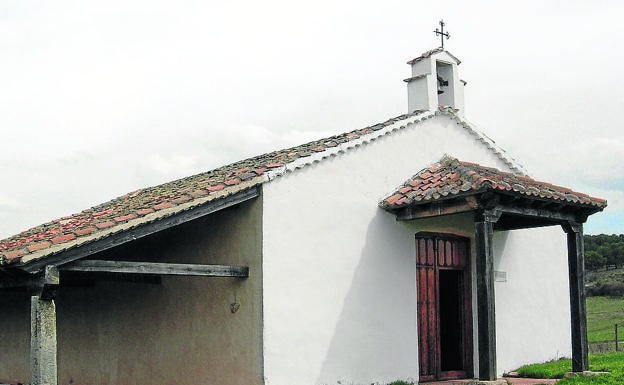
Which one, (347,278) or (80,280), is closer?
(347,278)

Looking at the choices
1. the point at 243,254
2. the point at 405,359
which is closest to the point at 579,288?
the point at 405,359

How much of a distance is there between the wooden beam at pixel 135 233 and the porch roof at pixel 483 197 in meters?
2.53

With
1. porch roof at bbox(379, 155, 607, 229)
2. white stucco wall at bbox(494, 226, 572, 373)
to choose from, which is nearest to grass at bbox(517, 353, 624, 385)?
white stucco wall at bbox(494, 226, 572, 373)

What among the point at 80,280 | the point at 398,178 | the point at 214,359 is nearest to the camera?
the point at 214,359

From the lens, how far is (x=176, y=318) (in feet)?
37.9

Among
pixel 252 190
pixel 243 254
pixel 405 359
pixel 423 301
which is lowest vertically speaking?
pixel 405 359

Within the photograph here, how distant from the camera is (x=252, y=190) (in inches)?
391

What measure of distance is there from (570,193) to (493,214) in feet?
7.48

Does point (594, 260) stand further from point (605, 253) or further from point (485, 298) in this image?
point (485, 298)

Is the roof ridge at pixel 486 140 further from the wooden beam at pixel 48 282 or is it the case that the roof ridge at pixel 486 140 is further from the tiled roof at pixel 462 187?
the wooden beam at pixel 48 282

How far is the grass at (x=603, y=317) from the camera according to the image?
25.6 metres

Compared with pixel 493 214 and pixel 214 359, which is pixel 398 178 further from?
pixel 214 359

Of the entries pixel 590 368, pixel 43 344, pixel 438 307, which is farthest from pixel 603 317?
pixel 43 344

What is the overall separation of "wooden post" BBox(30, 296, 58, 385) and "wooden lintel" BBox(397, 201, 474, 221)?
17.4 ft
